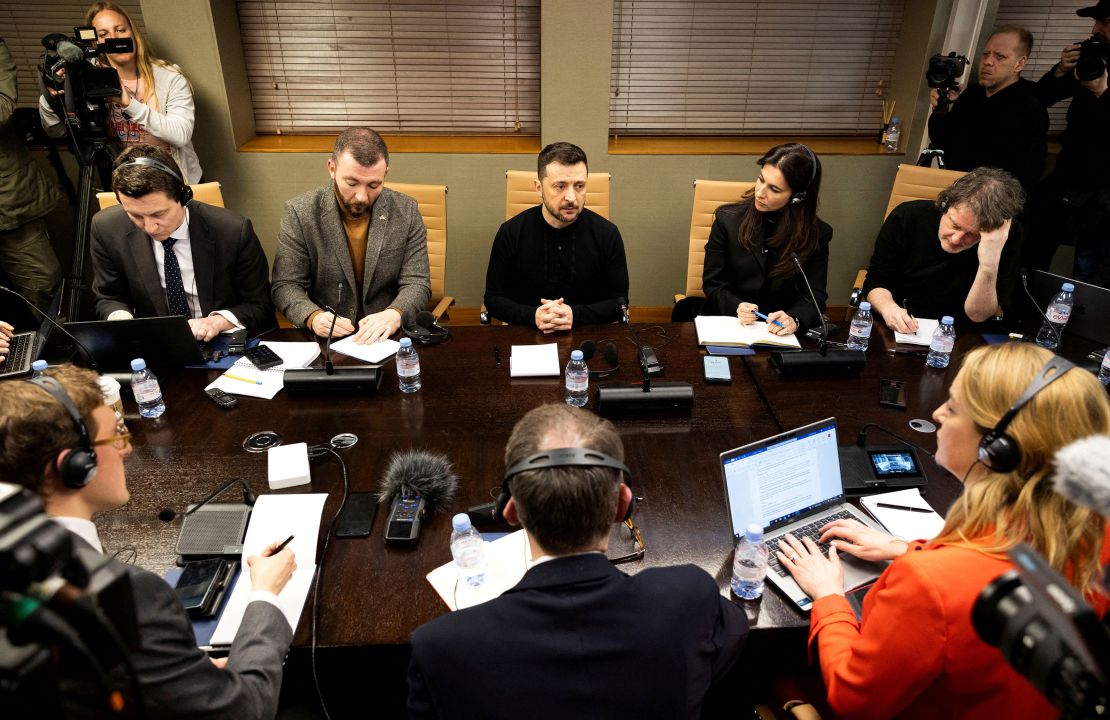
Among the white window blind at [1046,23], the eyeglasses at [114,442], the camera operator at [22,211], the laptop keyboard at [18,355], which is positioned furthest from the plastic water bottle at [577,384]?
the white window blind at [1046,23]

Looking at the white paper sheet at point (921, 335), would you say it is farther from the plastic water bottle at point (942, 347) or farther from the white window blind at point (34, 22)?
the white window blind at point (34, 22)

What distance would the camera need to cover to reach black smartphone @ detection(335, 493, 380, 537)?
5.45 feet

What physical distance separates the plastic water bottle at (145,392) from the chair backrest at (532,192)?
1.86 m

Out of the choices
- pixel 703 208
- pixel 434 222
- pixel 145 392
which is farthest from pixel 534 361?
pixel 703 208

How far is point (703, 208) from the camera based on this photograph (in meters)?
3.45

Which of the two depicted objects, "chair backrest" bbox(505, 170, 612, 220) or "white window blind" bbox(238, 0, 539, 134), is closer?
"chair backrest" bbox(505, 170, 612, 220)

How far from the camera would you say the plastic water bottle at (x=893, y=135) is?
4293 millimetres

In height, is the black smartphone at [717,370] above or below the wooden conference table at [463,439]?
above

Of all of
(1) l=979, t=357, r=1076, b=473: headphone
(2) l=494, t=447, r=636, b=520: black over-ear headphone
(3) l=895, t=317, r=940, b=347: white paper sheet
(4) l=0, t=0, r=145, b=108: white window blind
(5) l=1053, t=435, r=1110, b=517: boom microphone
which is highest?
(4) l=0, t=0, r=145, b=108: white window blind

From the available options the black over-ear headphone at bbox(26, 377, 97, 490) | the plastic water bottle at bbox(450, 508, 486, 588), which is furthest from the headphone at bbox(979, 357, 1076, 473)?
the black over-ear headphone at bbox(26, 377, 97, 490)

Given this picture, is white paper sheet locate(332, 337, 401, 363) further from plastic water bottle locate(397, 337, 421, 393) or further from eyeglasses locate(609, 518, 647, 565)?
eyeglasses locate(609, 518, 647, 565)

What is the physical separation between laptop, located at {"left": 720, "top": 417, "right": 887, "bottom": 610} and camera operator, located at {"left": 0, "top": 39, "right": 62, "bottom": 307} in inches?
157

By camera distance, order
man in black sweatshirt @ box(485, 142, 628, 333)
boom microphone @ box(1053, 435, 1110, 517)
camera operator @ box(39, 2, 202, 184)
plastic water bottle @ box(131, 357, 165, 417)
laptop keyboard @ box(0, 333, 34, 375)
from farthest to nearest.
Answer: camera operator @ box(39, 2, 202, 184) < man in black sweatshirt @ box(485, 142, 628, 333) < laptop keyboard @ box(0, 333, 34, 375) < plastic water bottle @ box(131, 357, 165, 417) < boom microphone @ box(1053, 435, 1110, 517)

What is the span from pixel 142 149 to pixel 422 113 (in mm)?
2207
